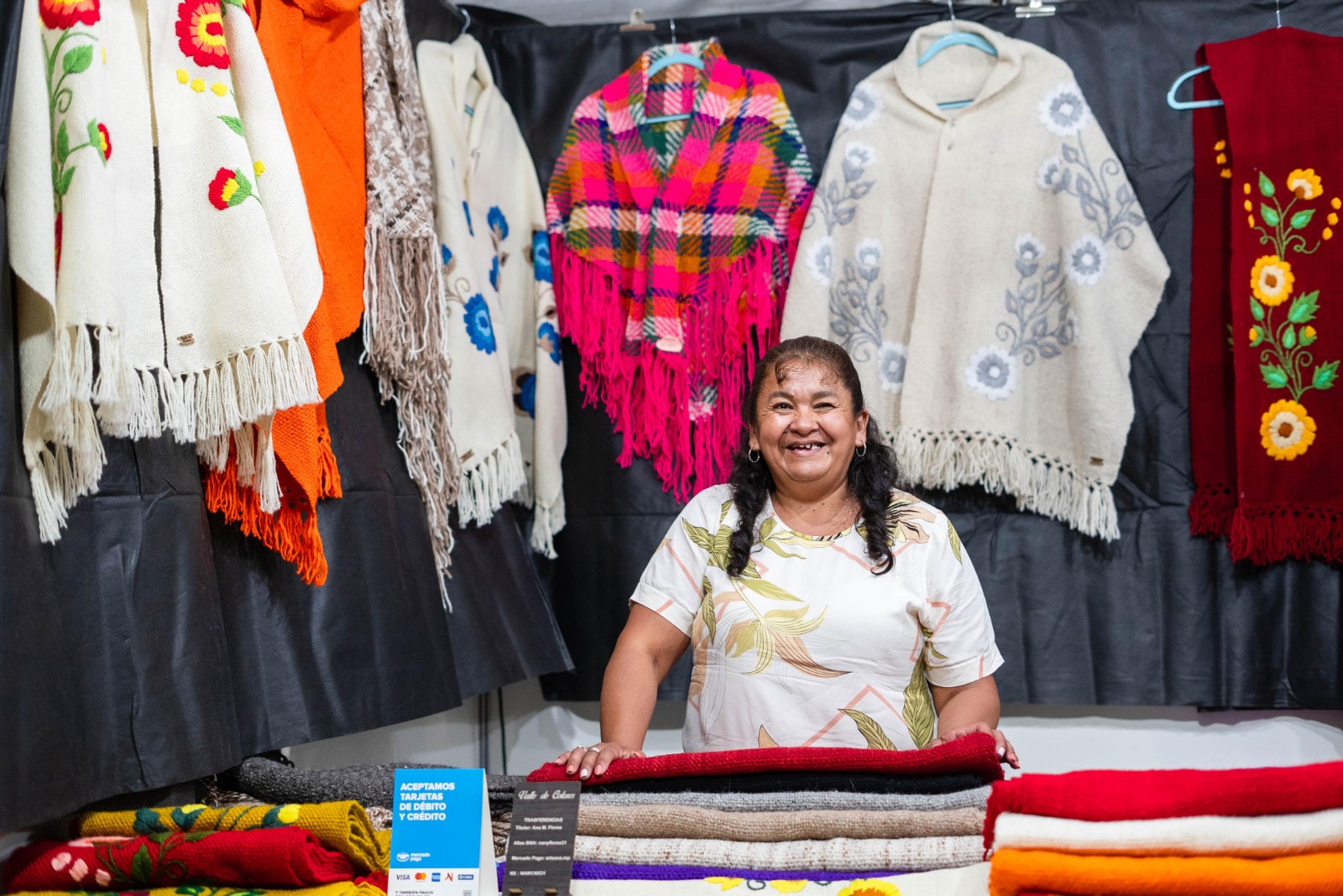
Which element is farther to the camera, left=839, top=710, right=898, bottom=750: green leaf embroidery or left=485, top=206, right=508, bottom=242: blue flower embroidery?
left=485, top=206, right=508, bottom=242: blue flower embroidery

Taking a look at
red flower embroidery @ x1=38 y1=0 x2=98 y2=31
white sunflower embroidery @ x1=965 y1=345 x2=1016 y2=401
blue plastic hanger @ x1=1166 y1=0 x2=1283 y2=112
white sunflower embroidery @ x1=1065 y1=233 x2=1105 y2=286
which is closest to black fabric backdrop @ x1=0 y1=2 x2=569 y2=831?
red flower embroidery @ x1=38 y1=0 x2=98 y2=31

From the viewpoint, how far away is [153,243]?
163 cm

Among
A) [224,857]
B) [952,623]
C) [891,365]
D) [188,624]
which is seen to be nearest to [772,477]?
[952,623]

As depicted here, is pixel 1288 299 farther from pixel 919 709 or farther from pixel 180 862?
pixel 180 862

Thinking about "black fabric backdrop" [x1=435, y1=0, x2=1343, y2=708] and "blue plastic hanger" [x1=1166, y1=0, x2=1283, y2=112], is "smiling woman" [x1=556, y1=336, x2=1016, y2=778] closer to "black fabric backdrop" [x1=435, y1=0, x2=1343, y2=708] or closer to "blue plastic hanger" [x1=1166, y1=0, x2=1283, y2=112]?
"black fabric backdrop" [x1=435, y1=0, x2=1343, y2=708]

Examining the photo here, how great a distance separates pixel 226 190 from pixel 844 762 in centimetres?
114

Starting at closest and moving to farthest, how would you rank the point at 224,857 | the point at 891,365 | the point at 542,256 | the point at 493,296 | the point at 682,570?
1. the point at 224,857
2. the point at 682,570
3. the point at 493,296
4. the point at 891,365
5. the point at 542,256

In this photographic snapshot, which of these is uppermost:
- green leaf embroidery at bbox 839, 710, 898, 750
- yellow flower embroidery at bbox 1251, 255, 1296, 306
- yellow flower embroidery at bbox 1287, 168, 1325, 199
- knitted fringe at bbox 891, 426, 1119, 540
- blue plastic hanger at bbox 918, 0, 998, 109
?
blue plastic hanger at bbox 918, 0, 998, 109

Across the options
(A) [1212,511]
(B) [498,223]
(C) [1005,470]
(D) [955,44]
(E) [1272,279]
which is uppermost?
(D) [955,44]

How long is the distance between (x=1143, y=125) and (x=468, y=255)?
1606 mm

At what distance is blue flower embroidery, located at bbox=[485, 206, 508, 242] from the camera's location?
2.92 meters

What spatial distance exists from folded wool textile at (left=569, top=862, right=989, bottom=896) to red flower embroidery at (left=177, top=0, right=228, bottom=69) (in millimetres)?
1235

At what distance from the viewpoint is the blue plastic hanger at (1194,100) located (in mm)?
2775

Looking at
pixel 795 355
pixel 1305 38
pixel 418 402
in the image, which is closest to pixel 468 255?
pixel 418 402
